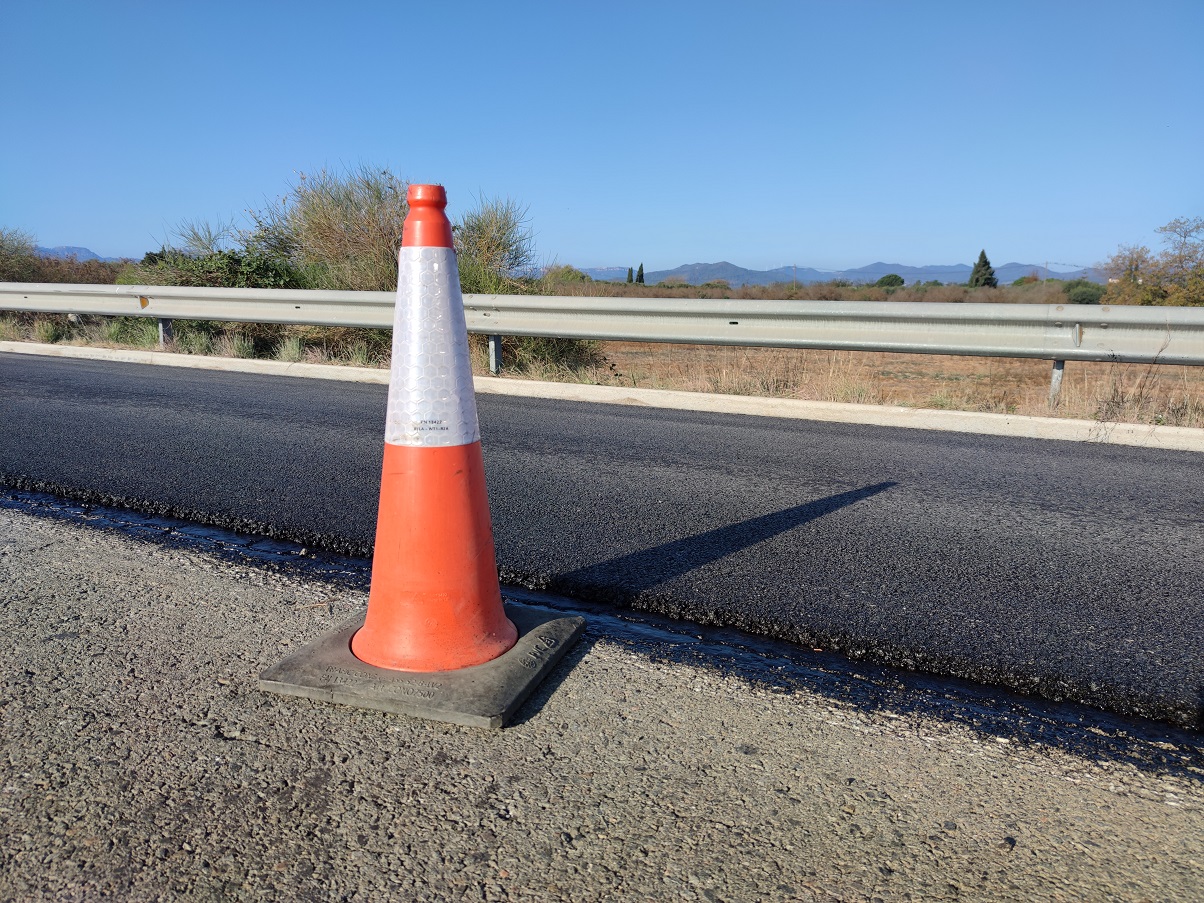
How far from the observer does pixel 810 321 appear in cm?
714

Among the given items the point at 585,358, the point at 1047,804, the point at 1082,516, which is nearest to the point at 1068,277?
the point at 585,358

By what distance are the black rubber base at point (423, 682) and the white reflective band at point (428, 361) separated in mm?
624

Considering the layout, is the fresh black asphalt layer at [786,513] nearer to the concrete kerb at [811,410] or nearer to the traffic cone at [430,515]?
the concrete kerb at [811,410]

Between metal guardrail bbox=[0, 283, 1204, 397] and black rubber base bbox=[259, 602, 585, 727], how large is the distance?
4.97m

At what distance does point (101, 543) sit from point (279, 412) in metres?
3.01

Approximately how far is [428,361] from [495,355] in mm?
5853

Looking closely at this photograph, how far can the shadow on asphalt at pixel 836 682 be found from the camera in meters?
2.20

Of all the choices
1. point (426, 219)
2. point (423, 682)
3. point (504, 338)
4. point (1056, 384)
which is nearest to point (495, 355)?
point (504, 338)

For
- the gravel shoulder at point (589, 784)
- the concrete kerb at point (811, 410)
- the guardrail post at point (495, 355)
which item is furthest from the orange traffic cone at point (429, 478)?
the guardrail post at point (495, 355)

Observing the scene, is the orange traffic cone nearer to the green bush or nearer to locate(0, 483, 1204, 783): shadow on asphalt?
locate(0, 483, 1204, 783): shadow on asphalt

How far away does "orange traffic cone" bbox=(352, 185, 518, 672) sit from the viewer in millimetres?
2465

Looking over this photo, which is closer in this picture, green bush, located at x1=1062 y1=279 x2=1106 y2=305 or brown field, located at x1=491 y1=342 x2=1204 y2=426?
brown field, located at x1=491 y1=342 x2=1204 y2=426

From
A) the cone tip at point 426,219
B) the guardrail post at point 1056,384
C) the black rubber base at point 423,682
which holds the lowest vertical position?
the black rubber base at point 423,682

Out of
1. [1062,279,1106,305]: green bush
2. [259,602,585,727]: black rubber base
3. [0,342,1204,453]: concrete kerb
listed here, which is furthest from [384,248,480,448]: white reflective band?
[1062,279,1106,305]: green bush
